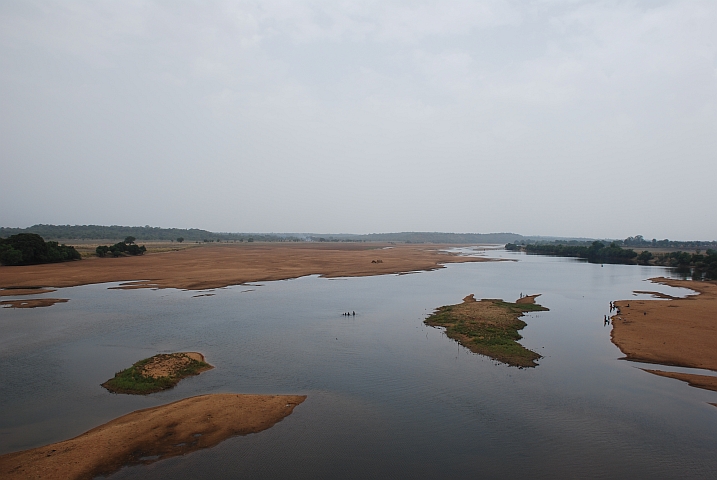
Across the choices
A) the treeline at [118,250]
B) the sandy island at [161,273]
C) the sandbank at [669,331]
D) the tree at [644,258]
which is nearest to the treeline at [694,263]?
the tree at [644,258]

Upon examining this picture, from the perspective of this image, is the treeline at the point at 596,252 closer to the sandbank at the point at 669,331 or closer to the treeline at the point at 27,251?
the sandbank at the point at 669,331

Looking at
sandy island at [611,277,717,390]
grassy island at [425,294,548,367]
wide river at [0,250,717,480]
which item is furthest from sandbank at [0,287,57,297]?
sandy island at [611,277,717,390]

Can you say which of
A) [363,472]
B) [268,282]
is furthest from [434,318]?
[268,282]

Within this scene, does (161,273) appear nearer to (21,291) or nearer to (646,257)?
(21,291)

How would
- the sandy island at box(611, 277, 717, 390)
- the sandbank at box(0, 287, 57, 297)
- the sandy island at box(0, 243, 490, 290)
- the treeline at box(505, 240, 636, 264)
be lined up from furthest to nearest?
the treeline at box(505, 240, 636, 264)
the sandy island at box(0, 243, 490, 290)
the sandbank at box(0, 287, 57, 297)
the sandy island at box(611, 277, 717, 390)

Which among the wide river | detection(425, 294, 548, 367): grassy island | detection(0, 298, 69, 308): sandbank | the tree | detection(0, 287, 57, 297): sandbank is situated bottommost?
the wide river

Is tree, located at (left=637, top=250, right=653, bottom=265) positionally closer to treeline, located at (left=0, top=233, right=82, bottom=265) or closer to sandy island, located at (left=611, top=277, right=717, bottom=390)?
sandy island, located at (left=611, top=277, right=717, bottom=390)

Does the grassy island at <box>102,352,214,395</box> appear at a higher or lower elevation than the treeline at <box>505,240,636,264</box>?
lower
